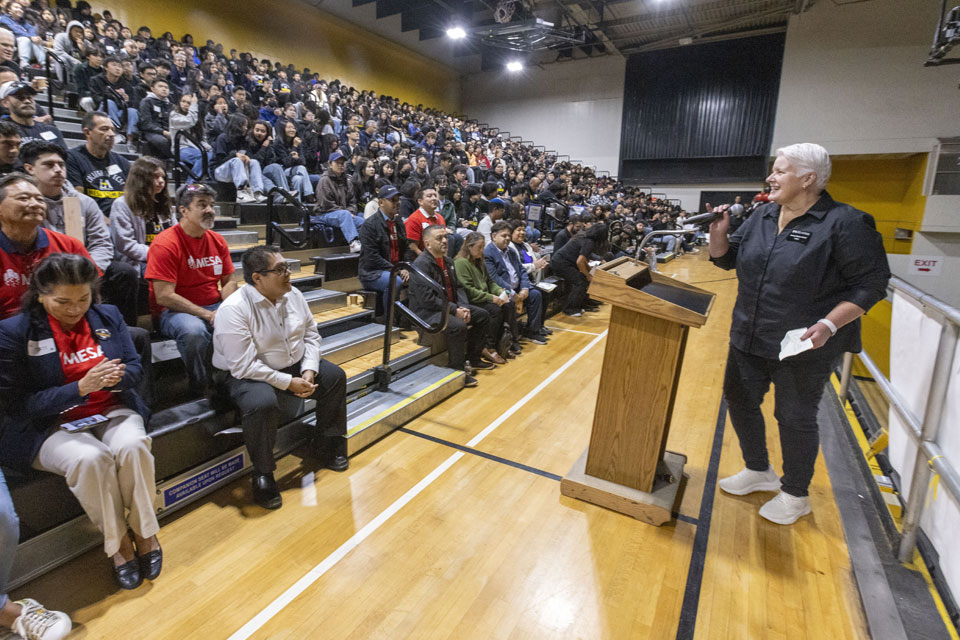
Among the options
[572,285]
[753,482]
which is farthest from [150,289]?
[572,285]

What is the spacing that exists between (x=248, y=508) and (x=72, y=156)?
2363 mm

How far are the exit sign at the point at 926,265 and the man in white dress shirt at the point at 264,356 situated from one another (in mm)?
16155

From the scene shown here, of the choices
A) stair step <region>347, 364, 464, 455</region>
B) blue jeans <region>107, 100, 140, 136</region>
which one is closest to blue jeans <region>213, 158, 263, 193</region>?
blue jeans <region>107, 100, 140, 136</region>

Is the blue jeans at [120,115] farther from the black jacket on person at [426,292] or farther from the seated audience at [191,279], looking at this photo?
the black jacket on person at [426,292]

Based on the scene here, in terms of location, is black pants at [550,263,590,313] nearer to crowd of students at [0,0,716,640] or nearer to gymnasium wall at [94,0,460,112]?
crowd of students at [0,0,716,640]

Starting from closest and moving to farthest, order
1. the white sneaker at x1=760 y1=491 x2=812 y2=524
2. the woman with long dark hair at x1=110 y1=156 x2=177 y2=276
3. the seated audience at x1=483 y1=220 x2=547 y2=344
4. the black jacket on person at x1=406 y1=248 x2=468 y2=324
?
the white sneaker at x1=760 y1=491 x2=812 y2=524
the woman with long dark hair at x1=110 y1=156 x2=177 y2=276
the black jacket on person at x1=406 y1=248 x2=468 y2=324
the seated audience at x1=483 y1=220 x2=547 y2=344

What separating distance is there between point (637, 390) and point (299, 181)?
4765 mm

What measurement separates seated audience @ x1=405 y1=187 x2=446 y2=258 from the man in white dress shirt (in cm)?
197

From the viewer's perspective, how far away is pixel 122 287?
2.48 metres

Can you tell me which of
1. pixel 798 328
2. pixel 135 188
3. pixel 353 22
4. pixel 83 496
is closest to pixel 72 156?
pixel 135 188

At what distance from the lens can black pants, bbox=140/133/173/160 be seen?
14.9 feet

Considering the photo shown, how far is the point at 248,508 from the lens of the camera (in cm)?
224

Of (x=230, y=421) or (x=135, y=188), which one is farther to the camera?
(x=135, y=188)

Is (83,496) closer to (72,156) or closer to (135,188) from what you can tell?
(135,188)
